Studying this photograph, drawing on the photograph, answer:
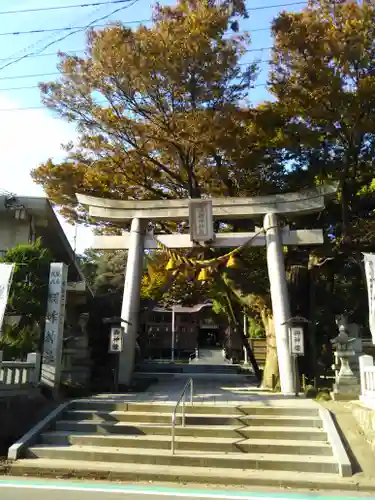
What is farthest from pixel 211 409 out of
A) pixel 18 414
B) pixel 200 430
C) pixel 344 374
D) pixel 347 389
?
pixel 18 414

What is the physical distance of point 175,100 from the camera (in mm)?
13859

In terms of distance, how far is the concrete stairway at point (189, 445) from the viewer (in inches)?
288

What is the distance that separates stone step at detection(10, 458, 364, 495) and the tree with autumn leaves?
763cm

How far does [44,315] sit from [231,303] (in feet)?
30.4

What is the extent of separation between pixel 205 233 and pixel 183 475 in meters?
8.14

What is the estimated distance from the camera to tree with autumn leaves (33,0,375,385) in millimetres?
12867

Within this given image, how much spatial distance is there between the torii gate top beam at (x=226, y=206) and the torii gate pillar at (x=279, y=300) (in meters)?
0.50

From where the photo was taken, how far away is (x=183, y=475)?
7.11 metres

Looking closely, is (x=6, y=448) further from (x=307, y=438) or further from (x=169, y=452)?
(x=307, y=438)

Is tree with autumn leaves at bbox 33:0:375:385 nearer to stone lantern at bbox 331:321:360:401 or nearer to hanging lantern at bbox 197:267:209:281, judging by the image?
hanging lantern at bbox 197:267:209:281

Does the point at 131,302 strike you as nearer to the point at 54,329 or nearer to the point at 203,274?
the point at 203,274

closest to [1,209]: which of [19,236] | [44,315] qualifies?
[19,236]

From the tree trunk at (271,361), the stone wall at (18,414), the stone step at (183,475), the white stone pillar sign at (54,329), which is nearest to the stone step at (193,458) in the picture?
the stone step at (183,475)

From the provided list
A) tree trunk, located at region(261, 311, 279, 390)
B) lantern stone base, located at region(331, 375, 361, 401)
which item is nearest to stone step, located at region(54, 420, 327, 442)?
lantern stone base, located at region(331, 375, 361, 401)
